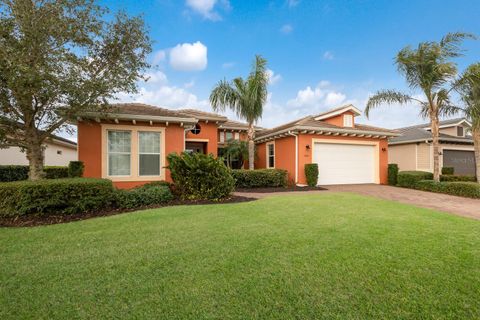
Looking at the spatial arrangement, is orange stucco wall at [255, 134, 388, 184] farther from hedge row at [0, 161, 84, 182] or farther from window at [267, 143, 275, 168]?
hedge row at [0, 161, 84, 182]

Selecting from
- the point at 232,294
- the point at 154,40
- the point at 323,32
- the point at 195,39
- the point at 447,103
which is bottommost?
the point at 232,294

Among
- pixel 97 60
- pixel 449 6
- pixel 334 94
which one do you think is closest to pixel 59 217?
pixel 97 60

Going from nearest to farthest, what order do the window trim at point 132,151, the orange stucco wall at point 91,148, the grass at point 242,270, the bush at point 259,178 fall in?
the grass at point 242,270 < the orange stucco wall at point 91,148 < the window trim at point 132,151 < the bush at point 259,178

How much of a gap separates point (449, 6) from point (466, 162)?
1313 centimetres

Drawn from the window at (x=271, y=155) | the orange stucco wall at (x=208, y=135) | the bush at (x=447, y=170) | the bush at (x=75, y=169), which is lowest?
the bush at (x=447, y=170)

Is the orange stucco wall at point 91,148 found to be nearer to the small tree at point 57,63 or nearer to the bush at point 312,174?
the small tree at point 57,63

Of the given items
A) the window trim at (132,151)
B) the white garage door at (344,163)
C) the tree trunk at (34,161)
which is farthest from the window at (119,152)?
the white garage door at (344,163)

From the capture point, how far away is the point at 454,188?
404 inches

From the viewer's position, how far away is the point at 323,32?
12.4 metres

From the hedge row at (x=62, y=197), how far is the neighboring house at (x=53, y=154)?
11.0 m

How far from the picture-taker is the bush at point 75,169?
855 centimetres

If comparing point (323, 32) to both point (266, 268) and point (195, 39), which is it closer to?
point (195, 39)

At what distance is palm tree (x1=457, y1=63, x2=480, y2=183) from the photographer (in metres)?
10.1

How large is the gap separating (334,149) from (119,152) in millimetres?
11443
